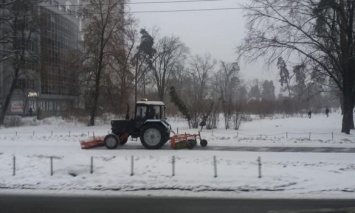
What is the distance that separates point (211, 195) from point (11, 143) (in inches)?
683

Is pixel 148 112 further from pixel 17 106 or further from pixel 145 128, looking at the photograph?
pixel 17 106

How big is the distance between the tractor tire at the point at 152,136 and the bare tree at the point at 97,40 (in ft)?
78.5

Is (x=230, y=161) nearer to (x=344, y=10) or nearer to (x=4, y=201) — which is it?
(x=4, y=201)

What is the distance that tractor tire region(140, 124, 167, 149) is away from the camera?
74.0 ft

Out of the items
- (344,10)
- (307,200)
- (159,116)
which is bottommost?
(307,200)

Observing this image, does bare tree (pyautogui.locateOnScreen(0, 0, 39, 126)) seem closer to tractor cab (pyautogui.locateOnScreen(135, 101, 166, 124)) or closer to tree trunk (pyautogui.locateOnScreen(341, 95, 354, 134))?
tractor cab (pyautogui.locateOnScreen(135, 101, 166, 124))

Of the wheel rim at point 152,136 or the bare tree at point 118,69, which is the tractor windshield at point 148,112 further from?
the bare tree at point 118,69

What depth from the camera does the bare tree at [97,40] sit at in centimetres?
4562

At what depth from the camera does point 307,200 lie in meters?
11.6

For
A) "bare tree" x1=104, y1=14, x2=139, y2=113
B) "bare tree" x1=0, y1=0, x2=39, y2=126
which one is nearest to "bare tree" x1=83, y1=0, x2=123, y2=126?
"bare tree" x1=104, y1=14, x2=139, y2=113

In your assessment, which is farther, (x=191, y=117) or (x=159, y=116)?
(x=191, y=117)

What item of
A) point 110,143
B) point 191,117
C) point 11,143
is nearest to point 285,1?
point 191,117

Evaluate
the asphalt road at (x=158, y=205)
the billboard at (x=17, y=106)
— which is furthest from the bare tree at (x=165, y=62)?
the asphalt road at (x=158, y=205)

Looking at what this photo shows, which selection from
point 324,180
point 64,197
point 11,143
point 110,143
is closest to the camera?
point 64,197
